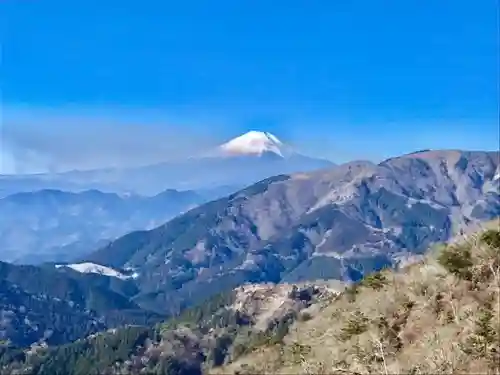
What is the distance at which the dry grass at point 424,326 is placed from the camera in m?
14.3

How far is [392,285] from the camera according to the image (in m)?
22.4

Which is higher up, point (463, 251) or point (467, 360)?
point (463, 251)

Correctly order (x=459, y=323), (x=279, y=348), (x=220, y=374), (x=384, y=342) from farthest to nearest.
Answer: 1. (x=220, y=374)
2. (x=279, y=348)
3. (x=384, y=342)
4. (x=459, y=323)

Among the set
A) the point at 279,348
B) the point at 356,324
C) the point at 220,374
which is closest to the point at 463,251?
the point at 356,324

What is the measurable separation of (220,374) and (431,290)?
12.9m

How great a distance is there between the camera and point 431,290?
19.3 metres

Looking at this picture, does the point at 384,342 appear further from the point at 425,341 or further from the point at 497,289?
the point at 497,289

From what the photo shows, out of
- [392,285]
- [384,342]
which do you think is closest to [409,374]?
[384,342]

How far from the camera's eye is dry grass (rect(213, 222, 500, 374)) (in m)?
14.3

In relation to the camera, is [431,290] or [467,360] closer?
[467,360]

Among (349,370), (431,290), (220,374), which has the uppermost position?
(431,290)

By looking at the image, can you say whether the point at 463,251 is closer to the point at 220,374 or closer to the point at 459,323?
the point at 459,323

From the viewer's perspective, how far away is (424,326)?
17906mm

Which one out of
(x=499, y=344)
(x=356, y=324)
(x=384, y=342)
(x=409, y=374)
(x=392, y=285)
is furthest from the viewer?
(x=392, y=285)
